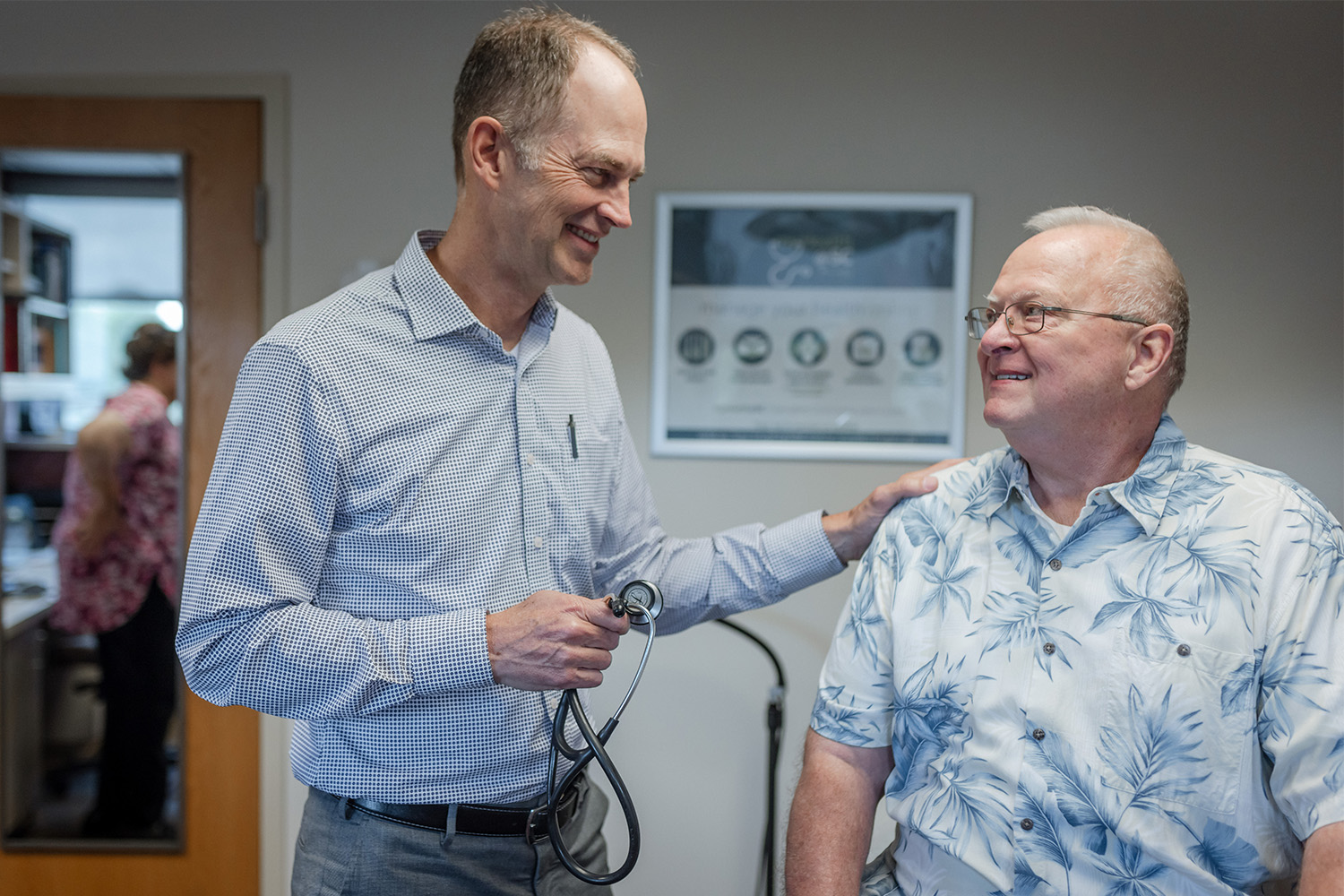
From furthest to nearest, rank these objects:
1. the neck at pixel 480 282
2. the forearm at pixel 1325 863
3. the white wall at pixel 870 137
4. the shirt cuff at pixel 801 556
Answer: the white wall at pixel 870 137 < the shirt cuff at pixel 801 556 < the neck at pixel 480 282 < the forearm at pixel 1325 863

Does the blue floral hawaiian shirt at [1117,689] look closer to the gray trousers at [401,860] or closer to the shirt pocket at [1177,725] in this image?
the shirt pocket at [1177,725]

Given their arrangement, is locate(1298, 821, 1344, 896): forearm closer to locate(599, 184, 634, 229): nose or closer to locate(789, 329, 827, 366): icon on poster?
locate(599, 184, 634, 229): nose

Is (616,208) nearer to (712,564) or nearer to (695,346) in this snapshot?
(712,564)

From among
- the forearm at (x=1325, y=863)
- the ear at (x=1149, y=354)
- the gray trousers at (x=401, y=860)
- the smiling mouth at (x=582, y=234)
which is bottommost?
the gray trousers at (x=401, y=860)

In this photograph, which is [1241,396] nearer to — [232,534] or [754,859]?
[754,859]

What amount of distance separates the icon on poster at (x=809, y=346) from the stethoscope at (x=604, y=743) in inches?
52.2

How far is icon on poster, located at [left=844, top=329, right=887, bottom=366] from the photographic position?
95.5 inches

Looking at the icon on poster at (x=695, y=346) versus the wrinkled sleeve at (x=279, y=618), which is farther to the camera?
the icon on poster at (x=695, y=346)

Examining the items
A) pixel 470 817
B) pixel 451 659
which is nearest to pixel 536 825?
pixel 470 817

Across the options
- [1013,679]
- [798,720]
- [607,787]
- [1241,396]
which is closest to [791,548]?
[1013,679]

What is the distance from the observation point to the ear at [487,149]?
1306 millimetres

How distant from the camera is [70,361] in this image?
241 cm

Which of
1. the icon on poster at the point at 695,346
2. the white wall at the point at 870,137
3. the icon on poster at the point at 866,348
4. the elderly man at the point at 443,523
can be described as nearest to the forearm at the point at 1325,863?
the elderly man at the point at 443,523

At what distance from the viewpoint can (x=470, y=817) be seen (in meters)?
1.29
